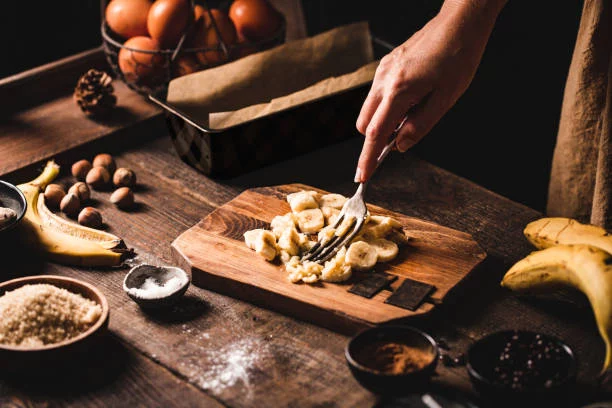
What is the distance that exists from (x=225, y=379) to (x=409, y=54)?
72 centimetres

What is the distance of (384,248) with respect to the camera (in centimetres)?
162

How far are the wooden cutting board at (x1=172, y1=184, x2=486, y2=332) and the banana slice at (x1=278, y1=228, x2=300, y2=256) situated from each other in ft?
0.13

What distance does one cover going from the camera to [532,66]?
2.22m

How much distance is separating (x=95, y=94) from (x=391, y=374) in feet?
4.52

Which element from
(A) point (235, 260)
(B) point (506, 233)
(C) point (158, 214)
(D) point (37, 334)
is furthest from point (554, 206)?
(D) point (37, 334)

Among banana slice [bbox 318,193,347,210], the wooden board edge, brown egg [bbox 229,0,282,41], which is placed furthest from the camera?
brown egg [bbox 229,0,282,41]

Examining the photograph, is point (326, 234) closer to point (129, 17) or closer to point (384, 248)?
point (384, 248)

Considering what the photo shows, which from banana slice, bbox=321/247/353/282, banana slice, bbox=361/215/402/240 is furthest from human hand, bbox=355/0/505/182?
banana slice, bbox=321/247/353/282

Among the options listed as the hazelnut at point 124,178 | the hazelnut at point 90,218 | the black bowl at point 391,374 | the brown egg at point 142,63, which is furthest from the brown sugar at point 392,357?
the brown egg at point 142,63

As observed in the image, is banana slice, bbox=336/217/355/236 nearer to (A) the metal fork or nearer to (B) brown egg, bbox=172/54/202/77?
(A) the metal fork

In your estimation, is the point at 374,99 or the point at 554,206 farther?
the point at 554,206

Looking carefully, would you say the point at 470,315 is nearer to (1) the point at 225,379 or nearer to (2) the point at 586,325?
(2) the point at 586,325

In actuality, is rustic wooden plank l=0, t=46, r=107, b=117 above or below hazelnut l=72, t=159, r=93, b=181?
above

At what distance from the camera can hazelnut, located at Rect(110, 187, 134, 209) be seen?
6.18ft
